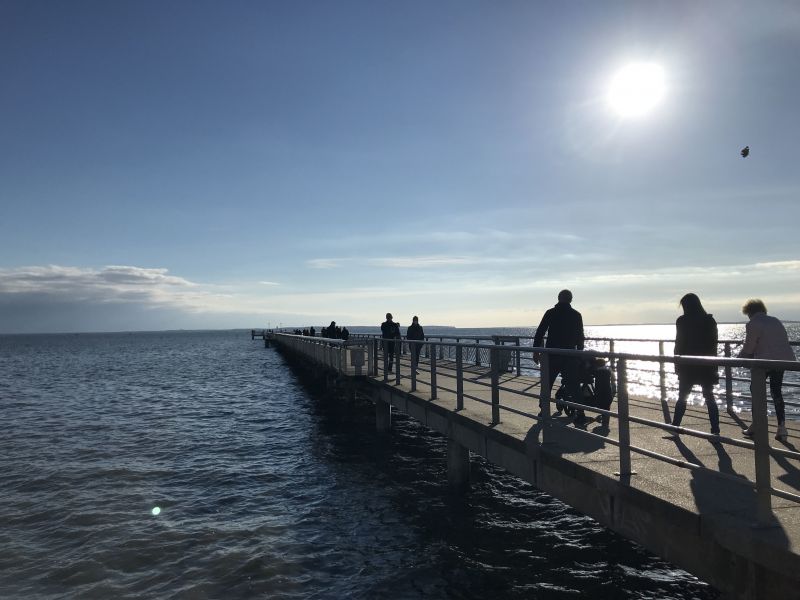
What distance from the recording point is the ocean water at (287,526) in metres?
7.12

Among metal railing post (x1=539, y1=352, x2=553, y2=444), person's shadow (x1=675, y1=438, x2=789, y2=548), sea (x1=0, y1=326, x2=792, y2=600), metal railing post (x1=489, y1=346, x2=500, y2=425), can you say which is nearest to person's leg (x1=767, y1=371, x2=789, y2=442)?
person's shadow (x1=675, y1=438, x2=789, y2=548)

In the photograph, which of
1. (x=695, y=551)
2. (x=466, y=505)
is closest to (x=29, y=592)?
(x=466, y=505)

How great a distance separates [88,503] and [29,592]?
3750 mm

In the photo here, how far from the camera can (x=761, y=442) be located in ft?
12.1

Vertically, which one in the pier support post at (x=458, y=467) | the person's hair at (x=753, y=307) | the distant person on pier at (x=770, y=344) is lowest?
the pier support post at (x=458, y=467)

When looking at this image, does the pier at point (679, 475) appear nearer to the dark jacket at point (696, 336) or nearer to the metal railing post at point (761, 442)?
the metal railing post at point (761, 442)

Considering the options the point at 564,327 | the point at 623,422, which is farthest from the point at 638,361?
the point at 564,327

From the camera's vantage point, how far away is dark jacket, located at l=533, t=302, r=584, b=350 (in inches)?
333

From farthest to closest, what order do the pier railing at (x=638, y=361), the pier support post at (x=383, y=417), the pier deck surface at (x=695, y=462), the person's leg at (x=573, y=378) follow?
the pier support post at (x=383, y=417)
the person's leg at (x=573, y=378)
the pier railing at (x=638, y=361)
the pier deck surface at (x=695, y=462)

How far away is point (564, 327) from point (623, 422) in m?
3.44

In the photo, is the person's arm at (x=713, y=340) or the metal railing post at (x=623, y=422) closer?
the metal railing post at (x=623, y=422)

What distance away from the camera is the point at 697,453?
612cm

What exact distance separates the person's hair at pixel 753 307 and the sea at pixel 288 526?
3409 millimetres

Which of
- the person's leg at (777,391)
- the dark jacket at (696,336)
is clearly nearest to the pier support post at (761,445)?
the dark jacket at (696,336)
